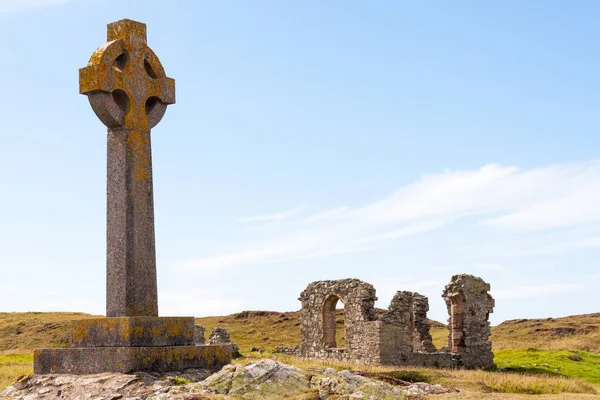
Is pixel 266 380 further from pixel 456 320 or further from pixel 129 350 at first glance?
pixel 456 320

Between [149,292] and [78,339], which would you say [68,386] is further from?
[149,292]

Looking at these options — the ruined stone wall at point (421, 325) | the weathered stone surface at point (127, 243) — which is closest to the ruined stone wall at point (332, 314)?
the ruined stone wall at point (421, 325)

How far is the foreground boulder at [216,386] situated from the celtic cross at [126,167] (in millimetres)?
1112

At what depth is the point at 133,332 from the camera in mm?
9250

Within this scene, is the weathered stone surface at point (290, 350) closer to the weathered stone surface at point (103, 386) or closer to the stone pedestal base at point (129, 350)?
the stone pedestal base at point (129, 350)

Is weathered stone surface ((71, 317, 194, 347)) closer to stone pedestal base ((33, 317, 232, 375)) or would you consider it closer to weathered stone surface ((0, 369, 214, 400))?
stone pedestal base ((33, 317, 232, 375))

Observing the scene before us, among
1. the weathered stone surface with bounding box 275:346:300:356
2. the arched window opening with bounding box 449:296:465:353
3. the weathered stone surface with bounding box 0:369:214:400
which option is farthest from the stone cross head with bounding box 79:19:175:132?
the weathered stone surface with bounding box 275:346:300:356

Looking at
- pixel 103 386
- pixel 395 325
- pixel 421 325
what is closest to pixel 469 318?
pixel 421 325

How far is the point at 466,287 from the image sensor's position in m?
27.6

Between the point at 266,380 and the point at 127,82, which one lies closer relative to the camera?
the point at 266,380

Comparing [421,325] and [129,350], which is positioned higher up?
[421,325]

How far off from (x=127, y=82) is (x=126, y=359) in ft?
12.4

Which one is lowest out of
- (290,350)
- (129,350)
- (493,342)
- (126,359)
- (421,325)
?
(493,342)

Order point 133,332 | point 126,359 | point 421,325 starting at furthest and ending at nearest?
point 421,325, point 133,332, point 126,359
